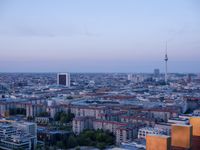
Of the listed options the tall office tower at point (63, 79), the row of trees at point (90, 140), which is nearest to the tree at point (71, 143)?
the row of trees at point (90, 140)

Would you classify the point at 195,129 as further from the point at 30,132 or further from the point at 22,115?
the point at 22,115

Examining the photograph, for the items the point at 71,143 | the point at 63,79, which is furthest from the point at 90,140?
the point at 63,79

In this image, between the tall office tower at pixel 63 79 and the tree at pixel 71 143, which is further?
the tall office tower at pixel 63 79

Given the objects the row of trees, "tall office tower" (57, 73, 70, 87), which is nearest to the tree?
the row of trees

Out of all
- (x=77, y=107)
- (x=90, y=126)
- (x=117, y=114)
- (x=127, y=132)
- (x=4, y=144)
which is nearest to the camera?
(x=4, y=144)

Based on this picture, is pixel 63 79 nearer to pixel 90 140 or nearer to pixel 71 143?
pixel 90 140

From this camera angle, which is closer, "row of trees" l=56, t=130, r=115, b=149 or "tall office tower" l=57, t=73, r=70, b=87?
"row of trees" l=56, t=130, r=115, b=149

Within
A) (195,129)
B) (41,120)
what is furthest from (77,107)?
(195,129)

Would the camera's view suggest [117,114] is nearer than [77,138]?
No

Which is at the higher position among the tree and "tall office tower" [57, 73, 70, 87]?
"tall office tower" [57, 73, 70, 87]

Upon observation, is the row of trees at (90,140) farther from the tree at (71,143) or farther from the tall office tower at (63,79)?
the tall office tower at (63,79)

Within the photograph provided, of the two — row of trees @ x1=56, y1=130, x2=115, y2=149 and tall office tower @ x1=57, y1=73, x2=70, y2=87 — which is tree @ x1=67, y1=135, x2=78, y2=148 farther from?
tall office tower @ x1=57, y1=73, x2=70, y2=87
